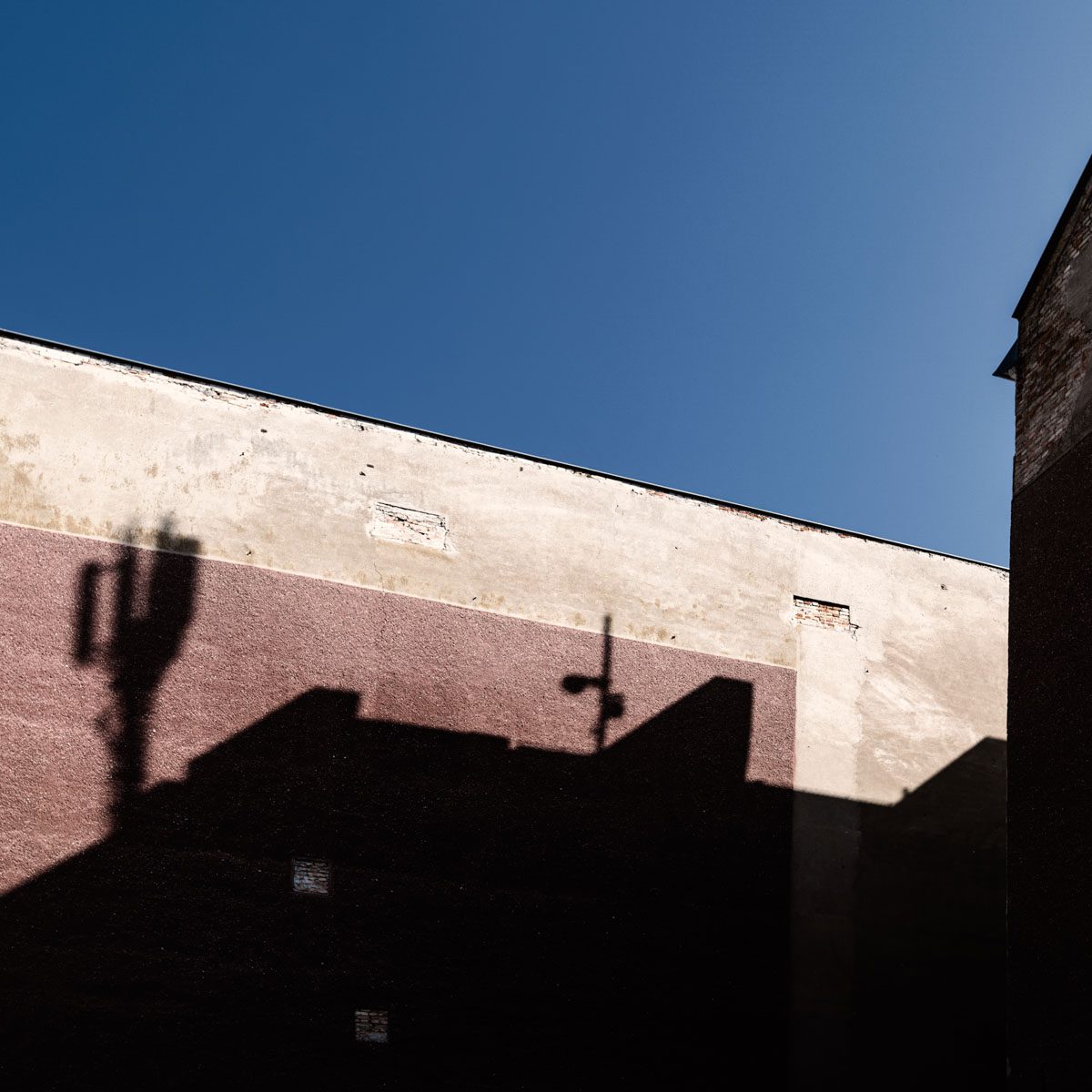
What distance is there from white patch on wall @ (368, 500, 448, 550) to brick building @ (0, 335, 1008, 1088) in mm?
36

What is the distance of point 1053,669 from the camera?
872 cm

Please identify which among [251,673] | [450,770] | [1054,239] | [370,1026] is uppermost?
[1054,239]

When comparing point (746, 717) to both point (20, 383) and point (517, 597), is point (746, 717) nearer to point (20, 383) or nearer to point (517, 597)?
point (517, 597)

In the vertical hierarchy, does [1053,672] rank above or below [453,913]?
above

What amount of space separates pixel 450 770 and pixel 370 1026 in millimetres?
2618

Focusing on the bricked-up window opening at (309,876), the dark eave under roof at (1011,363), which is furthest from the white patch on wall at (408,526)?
the dark eave under roof at (1011,363)

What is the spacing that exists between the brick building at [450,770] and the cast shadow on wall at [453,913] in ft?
0.11

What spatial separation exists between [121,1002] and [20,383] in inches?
243

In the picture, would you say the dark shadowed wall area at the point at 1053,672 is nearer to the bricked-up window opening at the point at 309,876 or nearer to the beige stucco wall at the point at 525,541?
the beige stucco wall at the point at 525,541

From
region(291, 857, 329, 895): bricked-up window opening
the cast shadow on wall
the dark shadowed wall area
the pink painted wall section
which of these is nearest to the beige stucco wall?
the pink painted wall section

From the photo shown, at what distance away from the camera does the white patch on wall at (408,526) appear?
12578 millimetres

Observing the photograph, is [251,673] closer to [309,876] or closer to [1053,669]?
[309,876]

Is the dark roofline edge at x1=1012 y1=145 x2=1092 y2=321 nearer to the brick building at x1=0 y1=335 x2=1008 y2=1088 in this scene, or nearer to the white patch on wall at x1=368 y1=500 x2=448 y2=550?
the brick building at x1=0 y1=335 x2=1008 y2=1088

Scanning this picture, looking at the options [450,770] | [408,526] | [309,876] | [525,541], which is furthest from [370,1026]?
[525,541]
